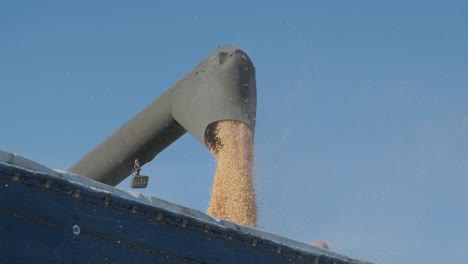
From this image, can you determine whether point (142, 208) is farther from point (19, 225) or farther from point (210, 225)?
point (19, 225)

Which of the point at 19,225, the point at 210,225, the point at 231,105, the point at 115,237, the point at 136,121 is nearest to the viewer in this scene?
the point at 19,225

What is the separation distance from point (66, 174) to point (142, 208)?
0.43 m

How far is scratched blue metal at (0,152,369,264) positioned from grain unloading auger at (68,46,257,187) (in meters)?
5.20

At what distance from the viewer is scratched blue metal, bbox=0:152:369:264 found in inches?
129

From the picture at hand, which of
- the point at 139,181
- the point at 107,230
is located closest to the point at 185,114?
the point at 139,181

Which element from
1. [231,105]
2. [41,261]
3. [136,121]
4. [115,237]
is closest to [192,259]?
[115,237]

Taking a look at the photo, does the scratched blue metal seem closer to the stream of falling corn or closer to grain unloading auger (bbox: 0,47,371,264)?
grain unloading auger (bbox: 0,47,371,264)

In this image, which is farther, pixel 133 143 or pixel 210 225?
pixel 133 143

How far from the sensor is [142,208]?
360 cm

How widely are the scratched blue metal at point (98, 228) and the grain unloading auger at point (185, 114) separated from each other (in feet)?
17.1

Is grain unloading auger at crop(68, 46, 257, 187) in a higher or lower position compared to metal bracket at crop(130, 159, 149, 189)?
higher

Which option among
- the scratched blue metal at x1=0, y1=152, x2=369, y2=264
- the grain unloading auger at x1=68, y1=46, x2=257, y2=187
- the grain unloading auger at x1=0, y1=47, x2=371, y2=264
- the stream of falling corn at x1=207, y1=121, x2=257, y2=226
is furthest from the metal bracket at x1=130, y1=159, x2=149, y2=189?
the scratched blue metal at x1=0, y1=152, x2=369, y2=264

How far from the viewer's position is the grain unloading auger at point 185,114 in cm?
913

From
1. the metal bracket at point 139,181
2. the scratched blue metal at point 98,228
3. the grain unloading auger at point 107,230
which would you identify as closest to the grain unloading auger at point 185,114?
the metal bracket at point 139,181
